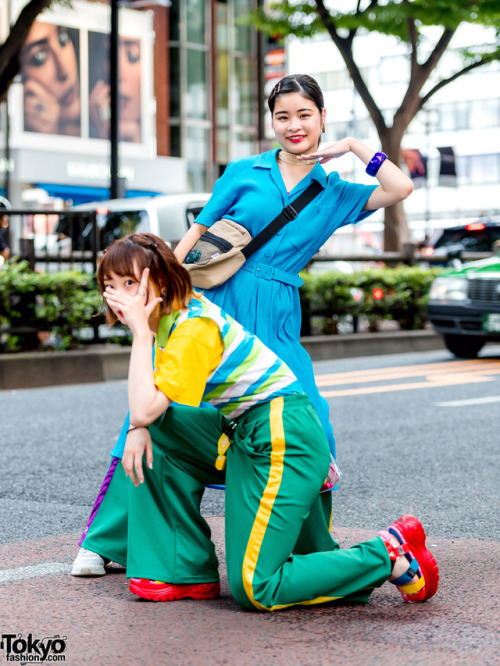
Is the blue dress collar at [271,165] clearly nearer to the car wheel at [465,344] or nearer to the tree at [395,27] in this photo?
the car wheel at [465,344]

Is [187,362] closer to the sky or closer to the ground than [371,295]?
closer to the sky

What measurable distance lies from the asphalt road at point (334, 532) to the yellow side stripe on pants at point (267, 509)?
10cm

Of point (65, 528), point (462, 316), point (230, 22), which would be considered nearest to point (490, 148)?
point (230, 22)

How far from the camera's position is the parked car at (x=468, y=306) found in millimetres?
12211

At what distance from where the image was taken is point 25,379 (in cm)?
1039

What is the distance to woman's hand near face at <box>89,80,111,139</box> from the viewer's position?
107ft

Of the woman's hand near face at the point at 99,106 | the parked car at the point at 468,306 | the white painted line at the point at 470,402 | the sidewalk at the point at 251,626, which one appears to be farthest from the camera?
the woman's hand near face at the point at 99,106

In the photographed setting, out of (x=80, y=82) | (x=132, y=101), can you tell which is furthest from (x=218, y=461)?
(x=132, y=101)

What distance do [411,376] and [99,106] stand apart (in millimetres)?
24170

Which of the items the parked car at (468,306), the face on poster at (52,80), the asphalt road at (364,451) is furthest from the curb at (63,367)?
the face on poster at (52,80)

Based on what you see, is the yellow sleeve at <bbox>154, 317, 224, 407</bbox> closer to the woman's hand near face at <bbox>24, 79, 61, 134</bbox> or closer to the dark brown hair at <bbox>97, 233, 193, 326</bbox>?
the dark brown hair at <bbox>97, 233, 193, 326</bbox>

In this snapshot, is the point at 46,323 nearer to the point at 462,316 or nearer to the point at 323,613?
the point at 462,316

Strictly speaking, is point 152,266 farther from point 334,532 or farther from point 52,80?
point 52,80

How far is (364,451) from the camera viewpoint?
654 centimetres
